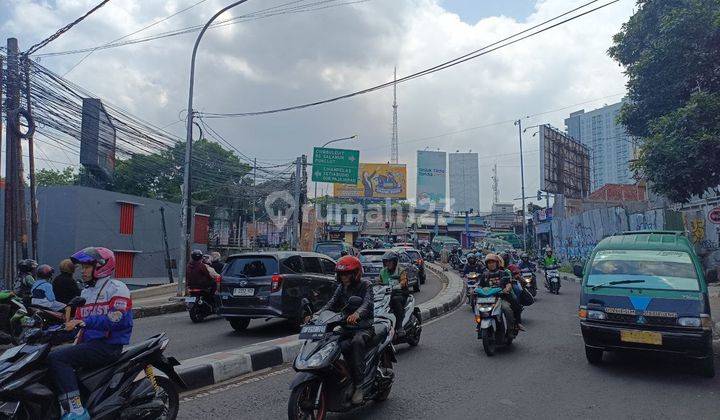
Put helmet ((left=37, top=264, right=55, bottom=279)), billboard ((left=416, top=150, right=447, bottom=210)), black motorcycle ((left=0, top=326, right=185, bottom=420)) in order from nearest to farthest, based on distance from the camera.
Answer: black motorcycle ((left=0, top=326, right=185, bottom=420)) → helmet ((left=37, top=264, right=55, bottom=279)) → billboard ((left=416, top=150, right=447, bottom=210))

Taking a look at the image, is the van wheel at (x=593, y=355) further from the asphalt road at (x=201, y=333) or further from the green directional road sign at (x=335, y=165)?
the green directional road sign at (x=335, y=165)

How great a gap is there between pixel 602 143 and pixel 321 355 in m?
54.4

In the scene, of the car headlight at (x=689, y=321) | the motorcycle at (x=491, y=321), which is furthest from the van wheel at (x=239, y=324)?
the car headlight at (x=689, y=321)

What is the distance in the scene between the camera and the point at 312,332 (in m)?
4.89

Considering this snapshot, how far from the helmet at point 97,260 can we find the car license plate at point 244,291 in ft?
18.0

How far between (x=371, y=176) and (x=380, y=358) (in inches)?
1742

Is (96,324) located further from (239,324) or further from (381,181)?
(381,181)

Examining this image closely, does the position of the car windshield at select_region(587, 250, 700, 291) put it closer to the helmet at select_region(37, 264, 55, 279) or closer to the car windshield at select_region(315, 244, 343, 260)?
the helmet at select_region(37, 264, 55, 279)

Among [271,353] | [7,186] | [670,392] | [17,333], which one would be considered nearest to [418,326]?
[271,353]

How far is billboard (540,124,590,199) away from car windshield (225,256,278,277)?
3755 cm

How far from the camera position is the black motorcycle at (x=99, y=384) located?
150 inches

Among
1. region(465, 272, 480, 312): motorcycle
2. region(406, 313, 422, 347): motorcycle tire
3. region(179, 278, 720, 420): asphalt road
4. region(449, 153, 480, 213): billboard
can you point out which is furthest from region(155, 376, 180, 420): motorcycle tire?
region(449, 153, 480, 213): billboard

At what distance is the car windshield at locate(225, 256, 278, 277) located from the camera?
10.0 m

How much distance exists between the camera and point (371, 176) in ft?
164
